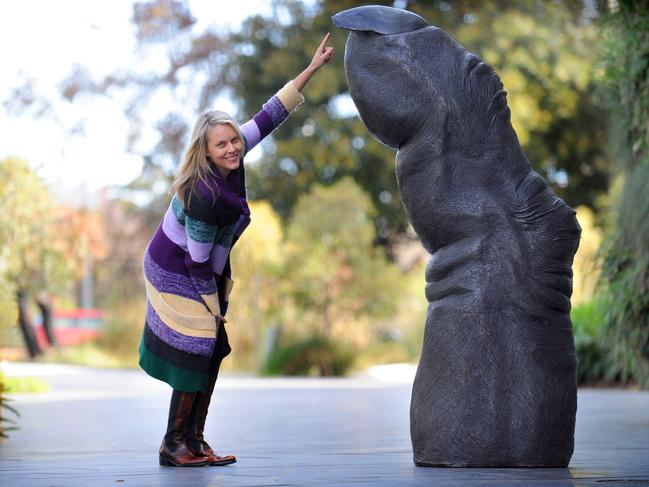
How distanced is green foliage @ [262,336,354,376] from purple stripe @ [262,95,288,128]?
11822 mm

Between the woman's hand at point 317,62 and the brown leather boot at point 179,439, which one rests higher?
the woman's hand at point 317,62

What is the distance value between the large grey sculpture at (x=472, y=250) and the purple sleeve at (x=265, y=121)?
422 millimetres

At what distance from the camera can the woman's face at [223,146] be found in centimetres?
468

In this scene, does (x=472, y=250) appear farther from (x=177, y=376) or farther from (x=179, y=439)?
(x=179, y=439)

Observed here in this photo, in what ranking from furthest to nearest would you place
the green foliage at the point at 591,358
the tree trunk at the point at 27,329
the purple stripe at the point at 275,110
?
the tree trunk at the point at 27,329 → the green foliage at the point at 591,358 → the purple stripe at the point at 275,110

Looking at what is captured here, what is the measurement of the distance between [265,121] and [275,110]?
0.24 ft

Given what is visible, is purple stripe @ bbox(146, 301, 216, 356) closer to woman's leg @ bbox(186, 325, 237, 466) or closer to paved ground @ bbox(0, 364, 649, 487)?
woman's leg @ bbox(186, 325, 237, 466)

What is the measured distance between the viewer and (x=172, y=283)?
15.6 feet

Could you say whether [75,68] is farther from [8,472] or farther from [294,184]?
[8,472]

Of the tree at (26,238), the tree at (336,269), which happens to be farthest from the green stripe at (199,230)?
the tree at (336,269)

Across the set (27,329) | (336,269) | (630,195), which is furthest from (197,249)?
(27,329)

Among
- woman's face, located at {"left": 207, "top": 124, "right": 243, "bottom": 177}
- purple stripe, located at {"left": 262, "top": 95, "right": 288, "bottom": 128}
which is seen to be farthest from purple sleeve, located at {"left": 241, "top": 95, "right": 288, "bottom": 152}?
woman's face, located at {"left": 207, "top": 124, "right": 243, "bottom": 177}

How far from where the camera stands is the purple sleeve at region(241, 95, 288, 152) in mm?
4973

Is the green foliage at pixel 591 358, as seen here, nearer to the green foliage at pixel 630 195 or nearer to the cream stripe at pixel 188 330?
the green foliage at pixel 630 195
